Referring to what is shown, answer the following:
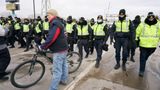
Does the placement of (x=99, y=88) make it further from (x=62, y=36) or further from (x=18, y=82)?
(x=18, y=82)

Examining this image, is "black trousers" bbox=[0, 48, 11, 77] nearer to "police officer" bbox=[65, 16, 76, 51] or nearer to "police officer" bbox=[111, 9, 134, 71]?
"police officer" bbox=[111, 9, 134, 71]

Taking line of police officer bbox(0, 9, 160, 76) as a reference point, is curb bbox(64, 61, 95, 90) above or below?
below

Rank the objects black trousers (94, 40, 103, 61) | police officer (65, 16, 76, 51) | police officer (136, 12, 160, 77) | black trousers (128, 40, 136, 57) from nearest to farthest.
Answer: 1. police officer (136, 12, 160, 77)
2. black trousers (128, 40, 136, 57)
3. black trousers (94, 40, 103, 61)
4. police officer (65, 16, 76, 51)

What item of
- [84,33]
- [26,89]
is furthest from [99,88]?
[84,33]

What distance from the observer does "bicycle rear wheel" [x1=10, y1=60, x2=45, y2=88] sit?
18.0ft

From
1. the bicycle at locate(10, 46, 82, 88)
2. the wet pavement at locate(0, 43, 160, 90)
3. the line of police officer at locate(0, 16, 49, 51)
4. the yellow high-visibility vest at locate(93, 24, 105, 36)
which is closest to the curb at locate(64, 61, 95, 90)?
the wet pavement at locate(0, 43, 160, 90)

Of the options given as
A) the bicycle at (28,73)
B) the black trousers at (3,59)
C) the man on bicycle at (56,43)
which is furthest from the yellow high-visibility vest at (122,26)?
the black trousers at (3,59)

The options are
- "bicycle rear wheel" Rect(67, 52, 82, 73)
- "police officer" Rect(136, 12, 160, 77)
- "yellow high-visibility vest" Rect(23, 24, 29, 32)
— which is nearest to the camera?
"police officer" Rect(136, 12, 160, 77)

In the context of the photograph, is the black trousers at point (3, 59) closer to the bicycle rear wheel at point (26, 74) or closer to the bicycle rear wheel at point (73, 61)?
the bicycle rear wheel at point (26, 74)

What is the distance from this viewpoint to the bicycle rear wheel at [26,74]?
550 cm

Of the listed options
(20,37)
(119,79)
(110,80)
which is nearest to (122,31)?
(119,79)

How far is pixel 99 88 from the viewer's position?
5707mm

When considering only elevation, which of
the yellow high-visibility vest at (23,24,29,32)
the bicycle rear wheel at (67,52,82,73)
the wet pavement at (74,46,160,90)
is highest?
the yellow high-visibility vest at (23,24,29,32)

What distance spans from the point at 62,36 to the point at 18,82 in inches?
69.2
